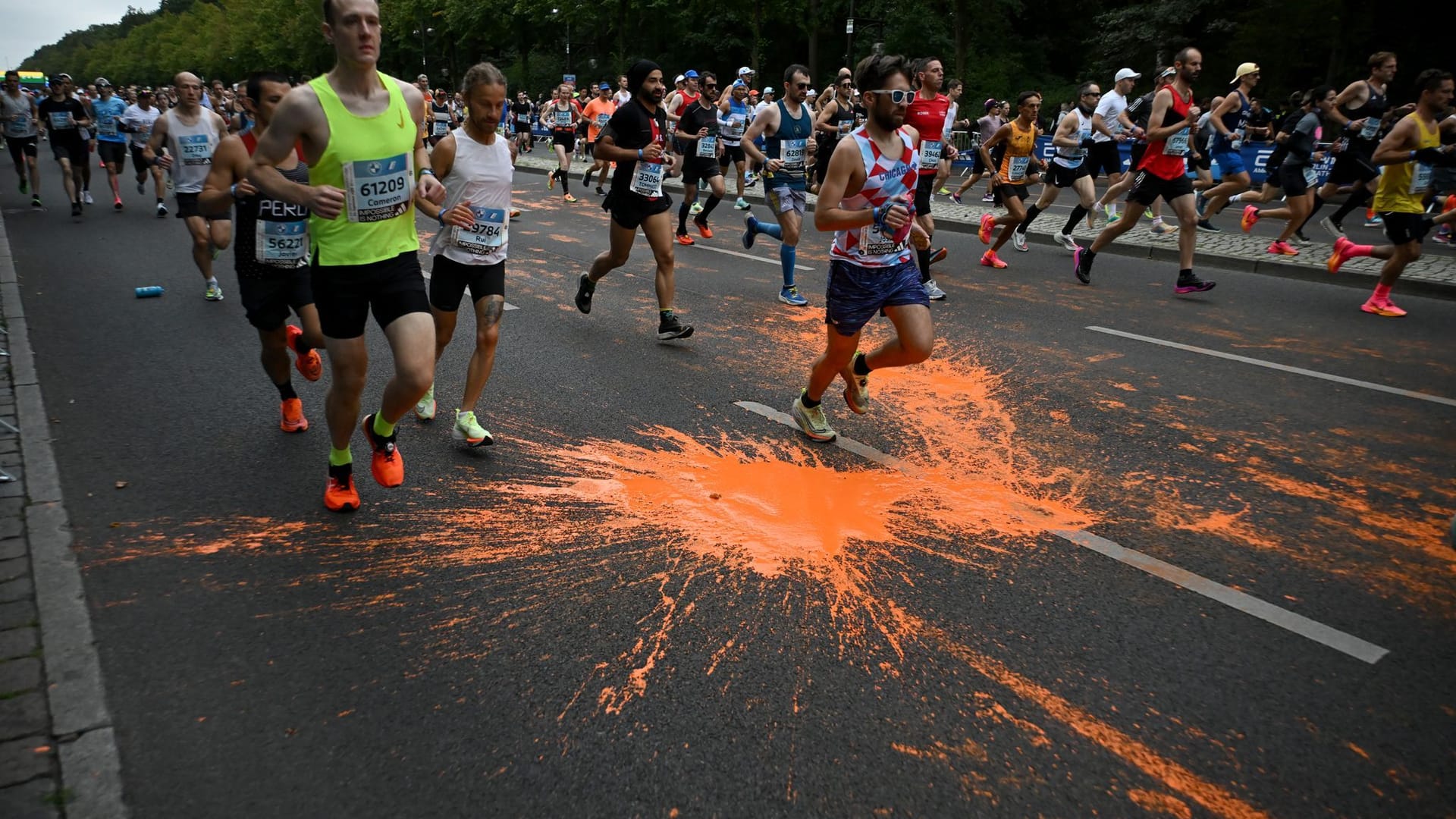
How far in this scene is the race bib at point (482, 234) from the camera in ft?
15.7

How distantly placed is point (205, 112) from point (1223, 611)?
945 centimetres

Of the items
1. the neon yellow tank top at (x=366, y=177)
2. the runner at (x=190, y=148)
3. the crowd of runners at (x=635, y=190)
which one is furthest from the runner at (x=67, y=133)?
the neon yellow tank top at (x=366, y=177)

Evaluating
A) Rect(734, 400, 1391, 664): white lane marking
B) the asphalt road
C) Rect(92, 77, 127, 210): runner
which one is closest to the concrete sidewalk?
the asphalt road

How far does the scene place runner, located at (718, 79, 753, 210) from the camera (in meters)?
15.7

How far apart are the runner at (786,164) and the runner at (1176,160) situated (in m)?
3.23

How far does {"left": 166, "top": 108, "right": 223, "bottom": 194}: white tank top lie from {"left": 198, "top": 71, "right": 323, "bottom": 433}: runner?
4.42 metres

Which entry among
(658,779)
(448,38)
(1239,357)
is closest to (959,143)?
(1239,357)

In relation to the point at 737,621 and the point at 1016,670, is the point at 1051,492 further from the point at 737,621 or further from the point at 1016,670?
the point at 737,621

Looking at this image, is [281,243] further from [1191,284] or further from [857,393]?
[1191,284]

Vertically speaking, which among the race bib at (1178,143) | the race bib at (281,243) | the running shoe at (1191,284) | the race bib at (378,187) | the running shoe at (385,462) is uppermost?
the race bib at (1178,143)

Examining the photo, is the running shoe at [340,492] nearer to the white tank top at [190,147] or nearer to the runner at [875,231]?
the runner at [875,231]

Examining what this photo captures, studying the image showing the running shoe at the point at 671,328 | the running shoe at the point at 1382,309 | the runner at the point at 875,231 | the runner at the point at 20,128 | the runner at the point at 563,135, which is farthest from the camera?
the runner at the point at 563,135

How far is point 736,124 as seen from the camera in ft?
53.8

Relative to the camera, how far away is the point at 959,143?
29.0 metres
